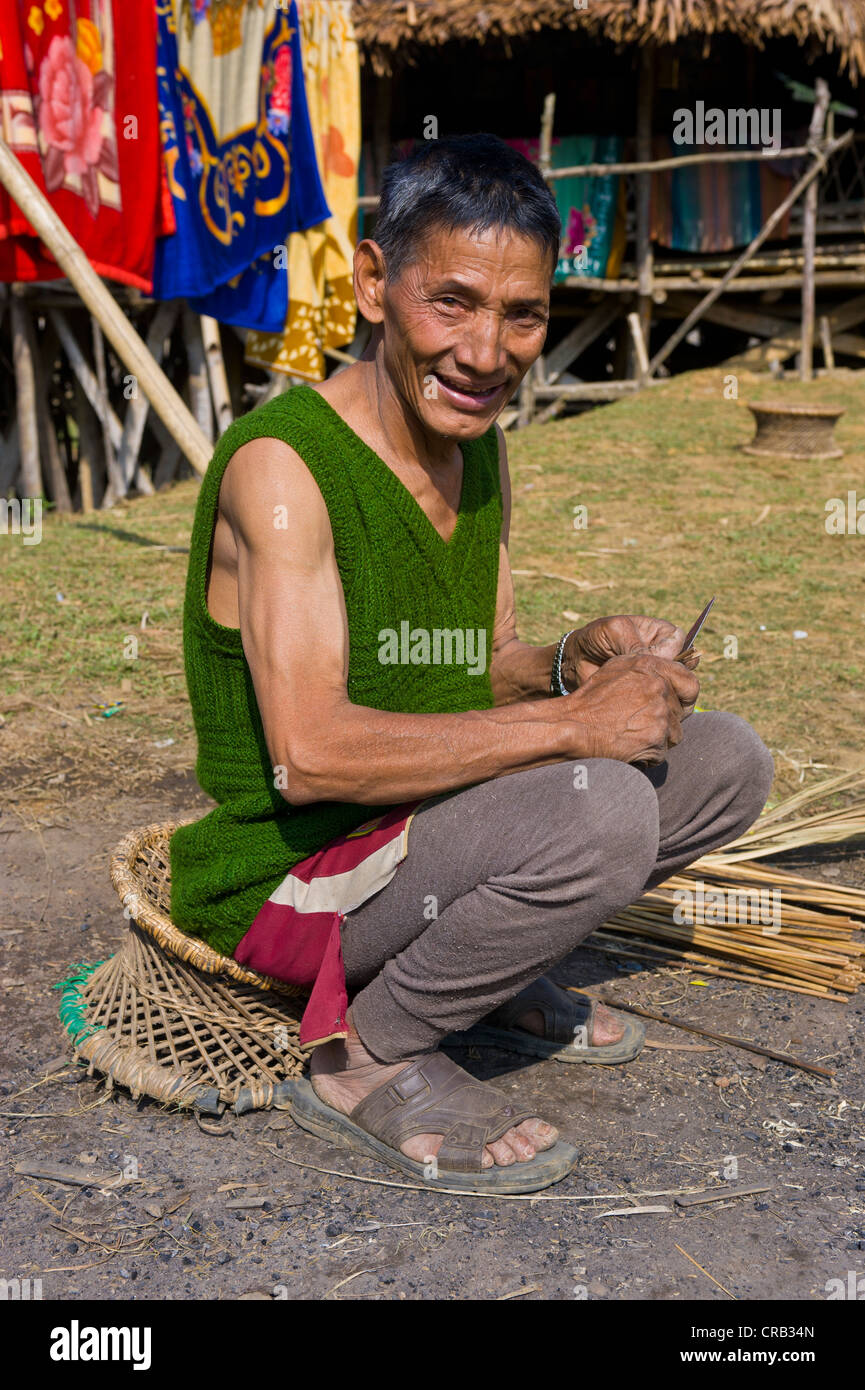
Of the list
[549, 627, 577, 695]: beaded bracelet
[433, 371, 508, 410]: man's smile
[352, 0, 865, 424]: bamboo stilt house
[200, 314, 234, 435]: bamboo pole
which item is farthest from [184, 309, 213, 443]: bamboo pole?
[433, 371, 508, 410]: man's smile

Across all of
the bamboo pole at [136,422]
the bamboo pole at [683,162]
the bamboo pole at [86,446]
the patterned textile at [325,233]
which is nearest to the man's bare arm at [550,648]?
the patterned textile at [325,233]

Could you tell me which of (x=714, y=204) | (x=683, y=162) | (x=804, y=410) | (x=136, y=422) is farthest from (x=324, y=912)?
(x=714, y=204)

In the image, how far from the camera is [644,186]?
10.2m

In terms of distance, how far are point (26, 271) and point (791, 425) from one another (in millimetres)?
4552

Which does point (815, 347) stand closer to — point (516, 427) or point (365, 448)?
point (516, 427)

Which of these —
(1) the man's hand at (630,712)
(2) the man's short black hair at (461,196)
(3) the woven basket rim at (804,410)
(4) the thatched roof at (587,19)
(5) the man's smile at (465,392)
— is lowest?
(3) the woven basket rim at (804,410)

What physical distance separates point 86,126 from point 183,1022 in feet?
17.9

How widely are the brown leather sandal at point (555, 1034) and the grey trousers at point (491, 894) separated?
34 centimetres

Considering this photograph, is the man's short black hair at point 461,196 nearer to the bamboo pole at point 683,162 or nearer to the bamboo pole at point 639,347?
the bamboo pole at point 683,162

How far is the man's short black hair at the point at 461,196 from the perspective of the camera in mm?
1927

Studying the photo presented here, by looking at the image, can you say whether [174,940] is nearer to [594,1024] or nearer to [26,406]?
[594,1024]

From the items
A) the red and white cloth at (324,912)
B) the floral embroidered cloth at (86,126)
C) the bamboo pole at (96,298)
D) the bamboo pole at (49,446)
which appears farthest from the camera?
the bamboo pole at (49,446)

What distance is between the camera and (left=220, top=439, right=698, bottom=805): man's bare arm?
1.91 m
